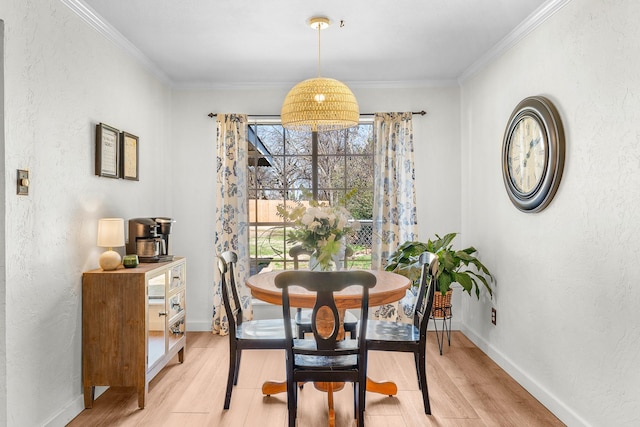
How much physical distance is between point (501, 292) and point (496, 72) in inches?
71.2

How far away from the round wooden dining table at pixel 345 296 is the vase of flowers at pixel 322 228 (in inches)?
9.8

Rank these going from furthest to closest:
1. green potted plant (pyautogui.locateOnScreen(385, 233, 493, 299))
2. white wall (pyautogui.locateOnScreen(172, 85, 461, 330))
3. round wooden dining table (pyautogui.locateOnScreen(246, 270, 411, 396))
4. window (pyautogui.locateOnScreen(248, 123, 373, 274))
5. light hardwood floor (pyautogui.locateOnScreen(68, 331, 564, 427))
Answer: window (pyautogui.locateOnScreen(248, 123, 373, 274))
white wall (pyautogui.locateOnScreen(172, 85, 461, 330))
green potted plant (pyautogui.locateOnScreen(385, 233, 493, 299))
light hardwood floor (pyautogui.locateOnScreen(68, 331, 564, 427))
round wooden dining table (pyautogui.locateOnScreen(246, 270, 411, 396))

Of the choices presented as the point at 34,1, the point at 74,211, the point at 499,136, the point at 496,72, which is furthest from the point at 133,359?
the point at 496,72

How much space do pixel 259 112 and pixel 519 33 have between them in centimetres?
250

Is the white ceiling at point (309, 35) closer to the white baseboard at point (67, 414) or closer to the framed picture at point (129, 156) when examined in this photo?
the framed picture at point (129, 156)

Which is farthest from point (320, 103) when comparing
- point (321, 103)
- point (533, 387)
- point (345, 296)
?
point (533, 387)

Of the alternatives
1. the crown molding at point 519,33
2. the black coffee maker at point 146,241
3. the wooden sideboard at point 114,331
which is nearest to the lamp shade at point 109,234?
the wooden sideboard at point 114,331

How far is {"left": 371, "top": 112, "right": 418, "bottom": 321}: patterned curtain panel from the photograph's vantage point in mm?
4465

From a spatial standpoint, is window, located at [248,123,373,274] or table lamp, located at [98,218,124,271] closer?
table lamp, located at [98,218,124,271]

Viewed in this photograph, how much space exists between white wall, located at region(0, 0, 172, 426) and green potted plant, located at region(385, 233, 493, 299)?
7.94ft

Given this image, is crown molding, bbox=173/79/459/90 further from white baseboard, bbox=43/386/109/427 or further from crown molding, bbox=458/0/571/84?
white baseboard, bbox=43/386/109/427

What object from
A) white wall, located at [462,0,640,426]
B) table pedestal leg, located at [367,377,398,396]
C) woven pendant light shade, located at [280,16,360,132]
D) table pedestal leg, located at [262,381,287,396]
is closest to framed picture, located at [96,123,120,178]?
woven pendant light shade, located at [280,16,360,132]

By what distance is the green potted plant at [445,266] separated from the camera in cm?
376

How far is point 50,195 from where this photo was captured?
2.51 metres
